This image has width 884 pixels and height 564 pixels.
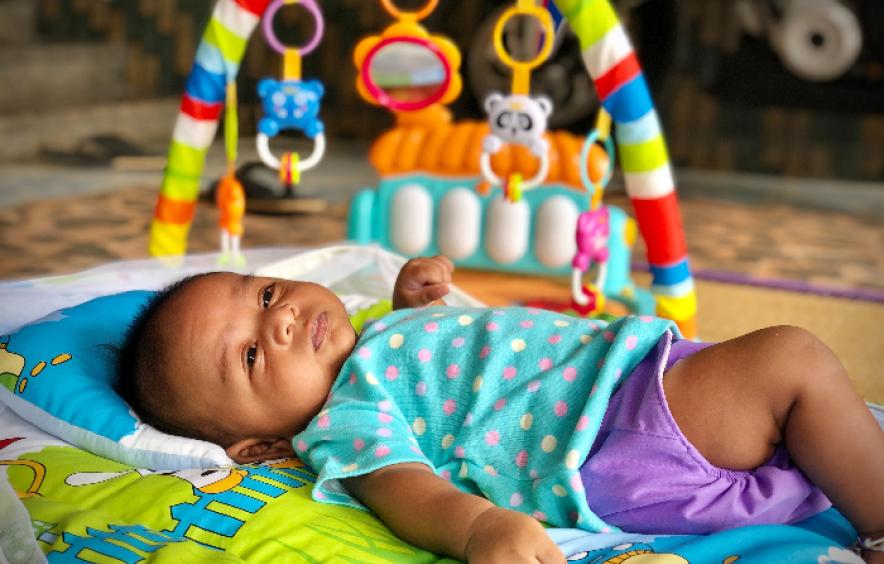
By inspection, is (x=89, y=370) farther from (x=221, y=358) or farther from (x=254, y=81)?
(x=254, y=81)

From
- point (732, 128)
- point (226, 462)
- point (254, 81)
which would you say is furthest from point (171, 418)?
point (254, 81)

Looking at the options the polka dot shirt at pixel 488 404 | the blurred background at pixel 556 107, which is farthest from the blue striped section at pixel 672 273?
the blurred background at pixel 556 107

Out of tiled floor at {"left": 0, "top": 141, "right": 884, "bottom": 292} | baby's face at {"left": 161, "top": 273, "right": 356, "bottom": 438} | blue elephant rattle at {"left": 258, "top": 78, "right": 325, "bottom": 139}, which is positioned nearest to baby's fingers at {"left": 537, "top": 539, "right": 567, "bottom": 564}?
baby's face at {"left": 161, "top": 273, "right": 356, "bottom": 438}

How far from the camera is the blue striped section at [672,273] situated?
1.60m

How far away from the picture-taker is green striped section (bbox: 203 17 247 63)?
1729mm

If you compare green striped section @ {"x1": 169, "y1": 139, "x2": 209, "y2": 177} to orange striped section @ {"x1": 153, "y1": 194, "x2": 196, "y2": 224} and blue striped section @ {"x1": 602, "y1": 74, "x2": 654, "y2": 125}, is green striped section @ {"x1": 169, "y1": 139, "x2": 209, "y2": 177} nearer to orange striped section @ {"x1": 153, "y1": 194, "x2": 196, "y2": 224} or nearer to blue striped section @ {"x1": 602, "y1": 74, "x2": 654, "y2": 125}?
orange striped section @ {"x1": 153, "y1": 194, "x2": 196, "y2": 224}

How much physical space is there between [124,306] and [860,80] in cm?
315

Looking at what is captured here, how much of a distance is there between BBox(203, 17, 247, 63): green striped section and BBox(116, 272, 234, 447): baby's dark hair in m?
0.72

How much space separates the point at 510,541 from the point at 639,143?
929 mm

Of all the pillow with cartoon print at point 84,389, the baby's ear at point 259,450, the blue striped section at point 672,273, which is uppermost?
the blue striped section at point 672,273

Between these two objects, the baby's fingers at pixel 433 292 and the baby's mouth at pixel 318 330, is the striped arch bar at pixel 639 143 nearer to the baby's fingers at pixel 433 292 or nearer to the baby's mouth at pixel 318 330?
the baby's fingers at pixel 433 292

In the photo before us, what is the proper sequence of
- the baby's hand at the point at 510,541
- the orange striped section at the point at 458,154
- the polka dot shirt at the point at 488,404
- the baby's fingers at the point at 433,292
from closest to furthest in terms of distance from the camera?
the baby's hand at the point at 510,541 → the polka dot shirt at the point at 488,404 → the baby's fingers at the point at 433,292 → the orange striped section at the point at 458,154

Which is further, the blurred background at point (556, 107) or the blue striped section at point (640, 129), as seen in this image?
the blurred background at point (556, 107)

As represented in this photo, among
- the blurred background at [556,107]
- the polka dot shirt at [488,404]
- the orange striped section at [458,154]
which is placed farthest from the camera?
the blurred background at [556,107]
